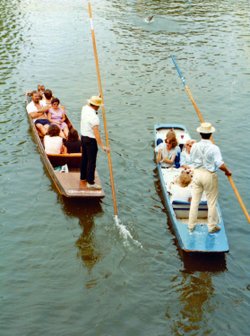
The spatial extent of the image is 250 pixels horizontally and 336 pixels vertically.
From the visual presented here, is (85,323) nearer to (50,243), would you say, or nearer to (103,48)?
(50,243)

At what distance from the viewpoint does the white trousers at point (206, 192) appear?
9391 mm

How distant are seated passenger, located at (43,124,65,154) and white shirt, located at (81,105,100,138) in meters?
1.98

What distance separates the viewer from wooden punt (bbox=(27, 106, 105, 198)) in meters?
11.4

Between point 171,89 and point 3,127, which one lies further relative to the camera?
point 171,89

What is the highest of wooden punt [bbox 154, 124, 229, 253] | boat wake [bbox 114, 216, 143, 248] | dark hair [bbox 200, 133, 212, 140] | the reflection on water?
dark hair [bbox 200, 133, 212, 140]

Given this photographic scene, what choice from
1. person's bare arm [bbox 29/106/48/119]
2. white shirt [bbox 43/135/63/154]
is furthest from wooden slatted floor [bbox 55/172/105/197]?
person's bare arm [bbox 29/106/48/119]

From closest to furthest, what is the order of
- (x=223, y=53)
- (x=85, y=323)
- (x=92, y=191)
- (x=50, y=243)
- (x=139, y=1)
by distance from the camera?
(x=85, y=323) → (x=50, y=243) → (x=92, y=191) → (x=223, y=53) → (x=139, y=1)

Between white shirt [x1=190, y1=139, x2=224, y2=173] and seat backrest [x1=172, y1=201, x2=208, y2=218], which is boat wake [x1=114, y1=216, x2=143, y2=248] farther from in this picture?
white shirt [x1=190, y1=139, x2=224, y2=173]

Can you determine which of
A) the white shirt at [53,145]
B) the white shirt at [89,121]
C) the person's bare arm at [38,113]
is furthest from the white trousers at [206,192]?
the person's bare arm at [38,113]

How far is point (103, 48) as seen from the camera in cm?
2450

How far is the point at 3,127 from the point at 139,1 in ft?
75.5

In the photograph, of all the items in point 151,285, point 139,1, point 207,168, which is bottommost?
point 151,285

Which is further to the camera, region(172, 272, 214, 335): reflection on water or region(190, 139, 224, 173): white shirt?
region(190, 139, 224, 173): white shirt

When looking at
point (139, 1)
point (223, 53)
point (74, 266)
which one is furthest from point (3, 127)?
point (139, 1)
